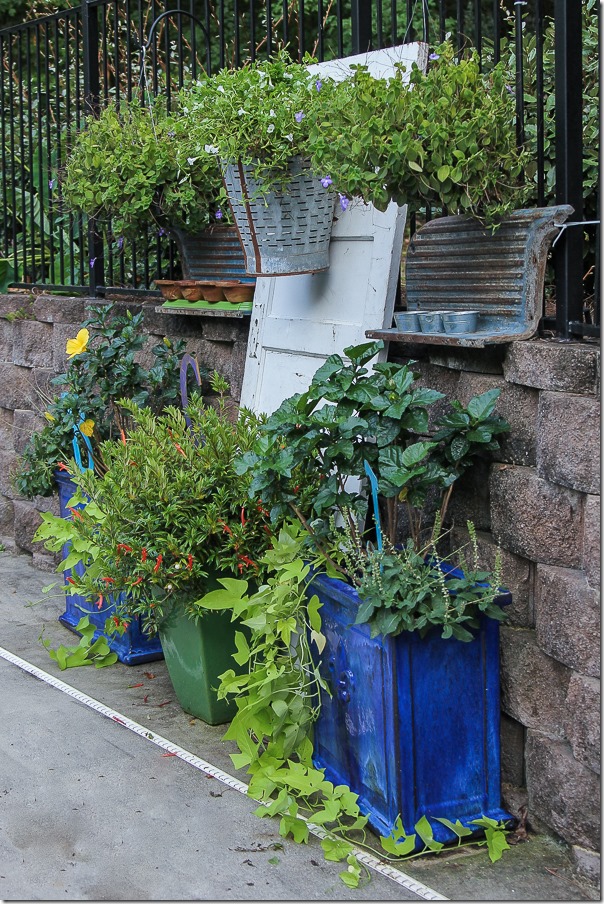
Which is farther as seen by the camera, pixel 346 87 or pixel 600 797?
pixel 346 87

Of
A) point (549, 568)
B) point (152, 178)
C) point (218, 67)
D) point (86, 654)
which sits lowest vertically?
point (86, 654)

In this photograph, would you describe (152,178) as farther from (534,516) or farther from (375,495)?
(534,516)

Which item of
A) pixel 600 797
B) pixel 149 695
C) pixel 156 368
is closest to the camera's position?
pixel 600 797

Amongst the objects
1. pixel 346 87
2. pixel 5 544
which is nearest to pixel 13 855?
pixel 346 87

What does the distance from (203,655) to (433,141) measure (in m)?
1.95

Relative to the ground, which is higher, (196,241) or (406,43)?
(406,43)

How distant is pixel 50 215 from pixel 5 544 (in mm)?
2123

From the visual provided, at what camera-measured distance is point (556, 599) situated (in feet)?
9.67

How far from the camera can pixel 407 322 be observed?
3494 millimetres

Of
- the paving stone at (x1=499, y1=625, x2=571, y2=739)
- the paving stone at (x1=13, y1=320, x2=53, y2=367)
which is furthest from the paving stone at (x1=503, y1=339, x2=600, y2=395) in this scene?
the paving stone at (x1=13, y1=320, x2=53, y2=367)

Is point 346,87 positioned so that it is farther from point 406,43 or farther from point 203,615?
point 203,615

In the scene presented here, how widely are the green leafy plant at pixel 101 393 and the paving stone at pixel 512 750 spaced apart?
7.15 feet

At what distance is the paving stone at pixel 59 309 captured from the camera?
5.89 m

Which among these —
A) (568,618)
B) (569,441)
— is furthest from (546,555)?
(569,441)
